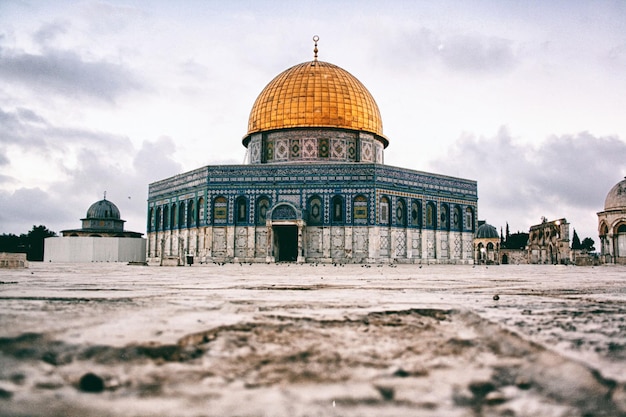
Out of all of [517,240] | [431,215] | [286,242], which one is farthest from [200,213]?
[517,240]

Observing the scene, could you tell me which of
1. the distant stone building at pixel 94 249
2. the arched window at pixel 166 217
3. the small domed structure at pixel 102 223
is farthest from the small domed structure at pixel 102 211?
the arched window at pixel 166 217

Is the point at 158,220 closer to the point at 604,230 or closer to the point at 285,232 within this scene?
the point at 285,232

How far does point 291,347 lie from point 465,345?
0.46 m

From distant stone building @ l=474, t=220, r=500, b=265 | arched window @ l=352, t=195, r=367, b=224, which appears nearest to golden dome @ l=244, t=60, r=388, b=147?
arched window @ l=352, t=195, r=367, b=224

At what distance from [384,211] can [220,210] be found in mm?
8515

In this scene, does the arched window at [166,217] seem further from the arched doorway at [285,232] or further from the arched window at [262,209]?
the arched doorway at [285,232]

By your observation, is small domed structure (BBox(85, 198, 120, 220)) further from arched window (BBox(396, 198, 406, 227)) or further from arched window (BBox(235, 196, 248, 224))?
arched window (BBox(396, 198, 406, 227))

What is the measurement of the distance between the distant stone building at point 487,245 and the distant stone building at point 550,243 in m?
3.15

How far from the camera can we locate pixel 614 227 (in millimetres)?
31781

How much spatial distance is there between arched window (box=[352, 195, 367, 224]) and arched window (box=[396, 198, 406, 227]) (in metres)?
2.01

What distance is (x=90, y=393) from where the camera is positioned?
94 centimetres

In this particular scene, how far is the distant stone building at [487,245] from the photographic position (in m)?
45.4

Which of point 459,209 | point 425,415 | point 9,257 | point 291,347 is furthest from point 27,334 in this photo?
point 459,209

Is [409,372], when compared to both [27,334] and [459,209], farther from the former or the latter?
[459,209]
